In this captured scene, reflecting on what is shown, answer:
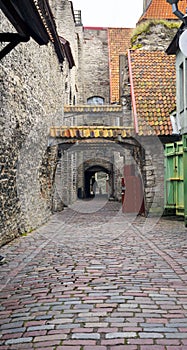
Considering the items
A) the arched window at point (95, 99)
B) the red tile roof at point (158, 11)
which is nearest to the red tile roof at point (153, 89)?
the red tile roof at point (158, 11)

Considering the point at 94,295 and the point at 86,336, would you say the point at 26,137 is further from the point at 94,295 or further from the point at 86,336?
the point at 86,336

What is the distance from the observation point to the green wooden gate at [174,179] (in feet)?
42.3

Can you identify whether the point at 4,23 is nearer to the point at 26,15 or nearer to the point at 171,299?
the point at 26,15

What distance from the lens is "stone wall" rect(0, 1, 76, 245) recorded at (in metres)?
8.48

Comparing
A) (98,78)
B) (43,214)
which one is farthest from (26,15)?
(98,78)

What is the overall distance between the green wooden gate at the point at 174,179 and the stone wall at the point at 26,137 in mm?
3653

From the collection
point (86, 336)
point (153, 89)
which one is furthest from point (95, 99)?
point (86, 336)

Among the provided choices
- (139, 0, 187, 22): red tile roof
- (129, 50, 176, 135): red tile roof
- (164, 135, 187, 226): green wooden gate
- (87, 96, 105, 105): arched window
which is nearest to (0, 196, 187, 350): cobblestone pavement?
(164, 135, 187, 226): green wooden gate

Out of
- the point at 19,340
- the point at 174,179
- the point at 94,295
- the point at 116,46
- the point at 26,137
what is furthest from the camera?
the point at 116,46

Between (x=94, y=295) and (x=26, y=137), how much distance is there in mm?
6196

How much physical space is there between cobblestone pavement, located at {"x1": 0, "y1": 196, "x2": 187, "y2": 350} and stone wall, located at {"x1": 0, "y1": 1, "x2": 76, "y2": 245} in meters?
1.08

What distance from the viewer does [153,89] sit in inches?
609

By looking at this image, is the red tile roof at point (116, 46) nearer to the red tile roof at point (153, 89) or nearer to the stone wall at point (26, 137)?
the red tile roof at point (153, 89)

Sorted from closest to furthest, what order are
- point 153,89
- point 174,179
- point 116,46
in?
point 174,179
point 153,89
point 116,46
